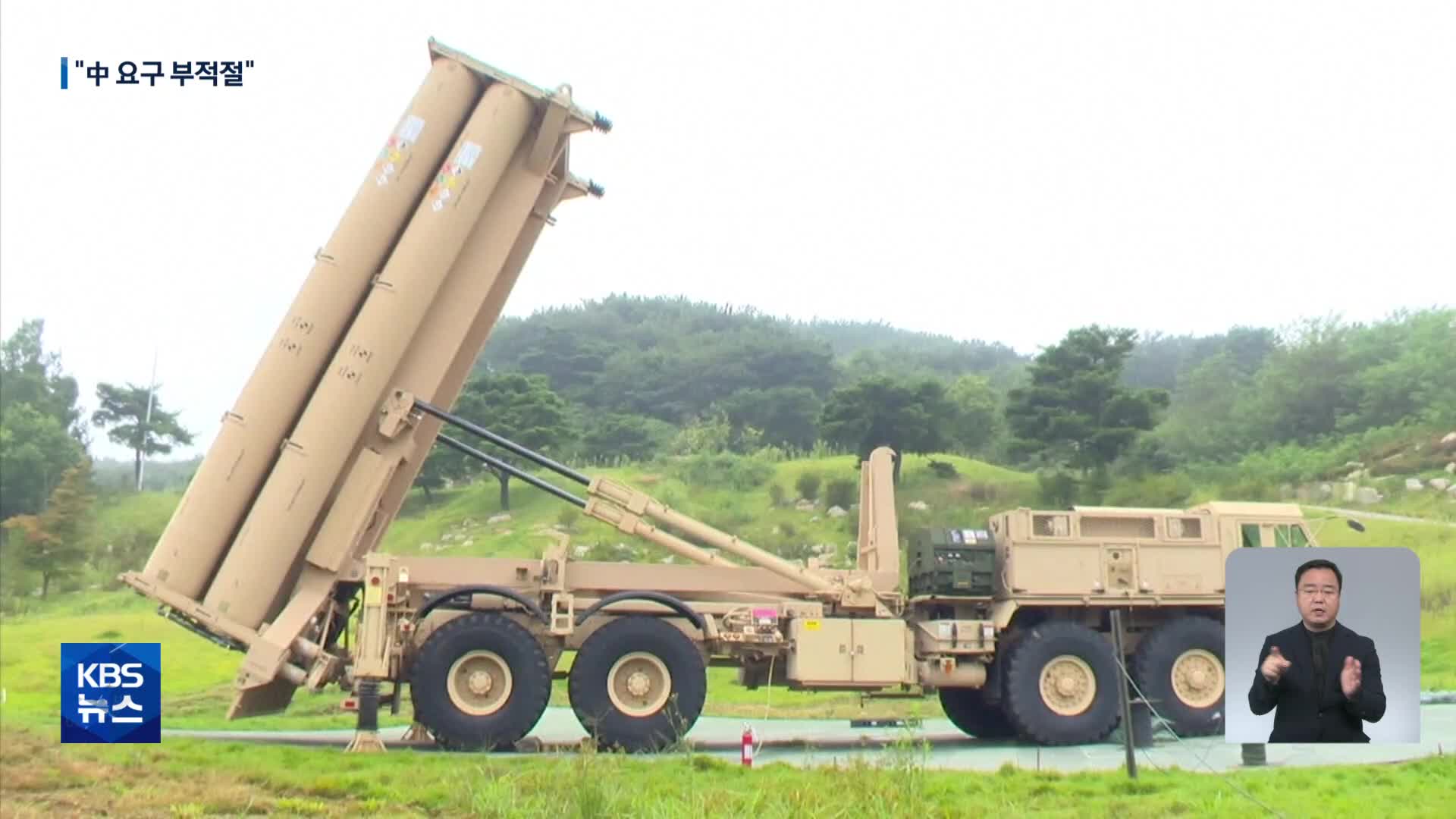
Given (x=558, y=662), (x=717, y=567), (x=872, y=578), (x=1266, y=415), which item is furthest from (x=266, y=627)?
(x=1266, y=415)

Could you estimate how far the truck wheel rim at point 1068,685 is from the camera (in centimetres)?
1338

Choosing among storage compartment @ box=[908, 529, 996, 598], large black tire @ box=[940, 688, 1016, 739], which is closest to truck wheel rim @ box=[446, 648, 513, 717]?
storage compartment @ box=[908, 529, 996, 598]

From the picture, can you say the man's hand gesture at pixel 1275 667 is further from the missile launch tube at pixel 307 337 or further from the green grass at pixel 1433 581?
the green grass at pixel 1433 581

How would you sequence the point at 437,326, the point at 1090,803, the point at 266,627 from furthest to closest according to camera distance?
the point at 437,326 → the point at 266,627 → the point at 1090,803

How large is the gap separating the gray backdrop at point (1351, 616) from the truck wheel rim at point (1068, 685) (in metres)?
8.30

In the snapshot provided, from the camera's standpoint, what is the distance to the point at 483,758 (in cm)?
1041

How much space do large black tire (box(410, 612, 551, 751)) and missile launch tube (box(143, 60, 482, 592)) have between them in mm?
2405

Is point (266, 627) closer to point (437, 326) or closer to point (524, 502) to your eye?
point (437, 326)

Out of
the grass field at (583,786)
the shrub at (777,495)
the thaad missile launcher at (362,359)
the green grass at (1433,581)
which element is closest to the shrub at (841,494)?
the shrub at (777,495)

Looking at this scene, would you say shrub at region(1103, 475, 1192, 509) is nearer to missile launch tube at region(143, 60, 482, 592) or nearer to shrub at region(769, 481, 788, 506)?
shrub at region(769, 481, 788, 506)

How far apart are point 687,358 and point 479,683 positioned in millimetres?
48514

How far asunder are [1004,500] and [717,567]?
20.6m

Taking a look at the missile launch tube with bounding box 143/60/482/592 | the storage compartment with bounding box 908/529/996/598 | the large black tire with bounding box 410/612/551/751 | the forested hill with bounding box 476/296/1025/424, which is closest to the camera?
the large black tire with bounding box 410/612/551/751

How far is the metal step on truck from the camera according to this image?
40.3 feet
